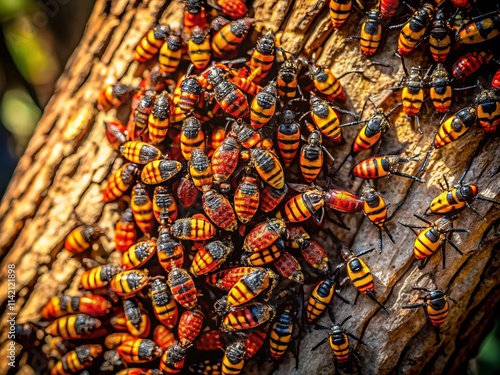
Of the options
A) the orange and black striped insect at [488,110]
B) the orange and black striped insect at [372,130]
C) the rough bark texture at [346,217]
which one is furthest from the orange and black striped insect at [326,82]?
the orange and black striped insect at [488,110]

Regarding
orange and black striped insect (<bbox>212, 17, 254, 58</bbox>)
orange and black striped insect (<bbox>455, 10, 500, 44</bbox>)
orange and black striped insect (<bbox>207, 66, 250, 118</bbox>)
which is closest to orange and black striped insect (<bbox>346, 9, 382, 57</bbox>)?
orange and black striped insect (<bbox>455, 10, 500, 44</bbox>)

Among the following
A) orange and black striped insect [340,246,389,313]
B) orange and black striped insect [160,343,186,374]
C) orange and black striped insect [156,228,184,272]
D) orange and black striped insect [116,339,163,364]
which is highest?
orange and black striped insect [340,246,389,313]

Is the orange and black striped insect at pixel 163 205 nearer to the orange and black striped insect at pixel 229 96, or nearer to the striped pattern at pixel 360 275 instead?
the orange and black striped insect at pixel 229 96

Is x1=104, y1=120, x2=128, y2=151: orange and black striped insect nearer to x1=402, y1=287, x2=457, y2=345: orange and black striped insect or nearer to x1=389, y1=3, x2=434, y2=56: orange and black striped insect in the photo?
x1=389, y1=3, x2=434, y2=56: orange and black striped insect

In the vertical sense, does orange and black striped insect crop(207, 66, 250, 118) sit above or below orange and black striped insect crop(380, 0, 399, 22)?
below

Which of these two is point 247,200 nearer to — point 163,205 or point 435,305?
point 163,205

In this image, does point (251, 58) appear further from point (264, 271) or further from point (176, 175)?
point (264, 271)

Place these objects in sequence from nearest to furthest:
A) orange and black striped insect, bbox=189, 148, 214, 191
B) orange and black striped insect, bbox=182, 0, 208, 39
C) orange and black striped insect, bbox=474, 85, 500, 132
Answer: orange and black striped insect, bbox=474, 85, 500, 132 → orange and black striped insect, bbox=189, 148, 214, 191 → orange and black striped insect, bbox=182, 0, 208, 39

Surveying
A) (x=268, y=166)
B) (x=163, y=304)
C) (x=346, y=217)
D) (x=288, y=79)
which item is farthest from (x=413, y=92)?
(x=163, y=304)
